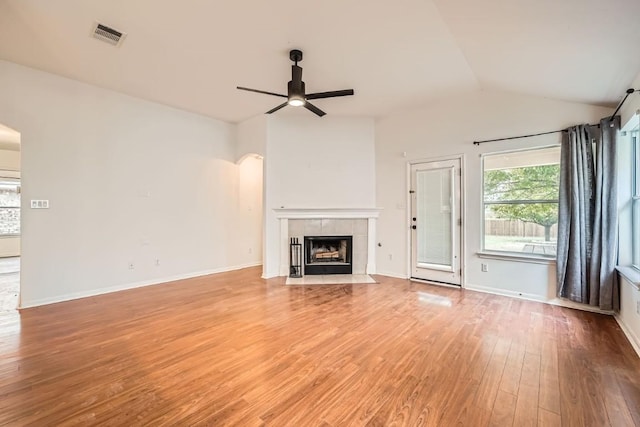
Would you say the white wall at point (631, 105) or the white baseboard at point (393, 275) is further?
the white baseboard at point (393, 275)

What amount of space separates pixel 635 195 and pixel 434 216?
236 centimetres

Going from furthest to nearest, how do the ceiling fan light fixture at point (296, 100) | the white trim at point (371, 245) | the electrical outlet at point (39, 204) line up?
1. the white trim at point (371, 245)
2. the electrical outlet at point (39, 204)
3. the ceiling fan light fixture at point (296, 100)

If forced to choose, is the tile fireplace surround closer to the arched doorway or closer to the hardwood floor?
the hardwood floor

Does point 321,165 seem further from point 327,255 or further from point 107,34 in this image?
point 107,34

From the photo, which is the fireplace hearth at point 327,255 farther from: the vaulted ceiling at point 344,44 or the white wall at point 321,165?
the vaulted ceiling at point 344,44

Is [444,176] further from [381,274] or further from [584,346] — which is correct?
[584,346]

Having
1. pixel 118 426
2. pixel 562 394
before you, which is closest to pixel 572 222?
pixel 562 394

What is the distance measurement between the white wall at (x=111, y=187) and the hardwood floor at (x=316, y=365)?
0.74 metres

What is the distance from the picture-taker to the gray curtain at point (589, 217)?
3205 mm

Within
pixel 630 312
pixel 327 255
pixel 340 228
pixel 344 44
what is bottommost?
pixel 630 312

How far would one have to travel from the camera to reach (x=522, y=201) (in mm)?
4066

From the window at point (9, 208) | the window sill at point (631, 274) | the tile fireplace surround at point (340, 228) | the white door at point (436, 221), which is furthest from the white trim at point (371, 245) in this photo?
the window at point (9, 208)

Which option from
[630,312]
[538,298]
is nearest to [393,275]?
[538,298]

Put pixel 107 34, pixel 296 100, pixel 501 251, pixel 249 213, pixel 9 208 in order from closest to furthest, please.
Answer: pixel 107 34 < pixel 296 100 < pixel 501 251 < pixel 249 213 < pixel 9 208
